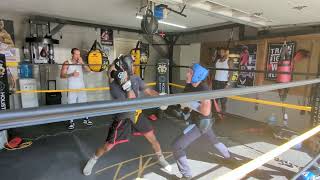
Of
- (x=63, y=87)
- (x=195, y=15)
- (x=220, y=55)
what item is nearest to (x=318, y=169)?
(x=195, y=15)

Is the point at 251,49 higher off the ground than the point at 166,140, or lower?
higher

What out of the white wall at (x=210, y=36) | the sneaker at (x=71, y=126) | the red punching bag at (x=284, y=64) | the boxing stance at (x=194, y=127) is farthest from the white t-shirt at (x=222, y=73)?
the sneaker at (x=71, y=126)

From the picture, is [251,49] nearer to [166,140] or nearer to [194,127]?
[166,140]

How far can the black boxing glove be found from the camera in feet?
7.95

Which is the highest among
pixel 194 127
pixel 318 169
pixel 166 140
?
pixel 194 127

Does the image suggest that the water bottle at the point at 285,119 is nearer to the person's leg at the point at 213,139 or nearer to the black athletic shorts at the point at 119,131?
the person's leg at the point at 213,139

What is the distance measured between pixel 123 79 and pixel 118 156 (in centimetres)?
124

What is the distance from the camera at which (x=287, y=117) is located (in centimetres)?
463

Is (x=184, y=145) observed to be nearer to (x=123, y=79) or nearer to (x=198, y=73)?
(x=198, y=73)

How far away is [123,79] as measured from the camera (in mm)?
2441

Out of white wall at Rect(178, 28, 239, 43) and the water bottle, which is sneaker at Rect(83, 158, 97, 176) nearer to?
the water bottle

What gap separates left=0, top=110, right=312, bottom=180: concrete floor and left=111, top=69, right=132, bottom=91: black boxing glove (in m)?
1.04

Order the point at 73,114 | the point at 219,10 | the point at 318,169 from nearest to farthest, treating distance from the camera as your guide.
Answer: the point at 73,114
the point at 318,169
the point at 219,10

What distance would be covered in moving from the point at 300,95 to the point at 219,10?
2542mm
